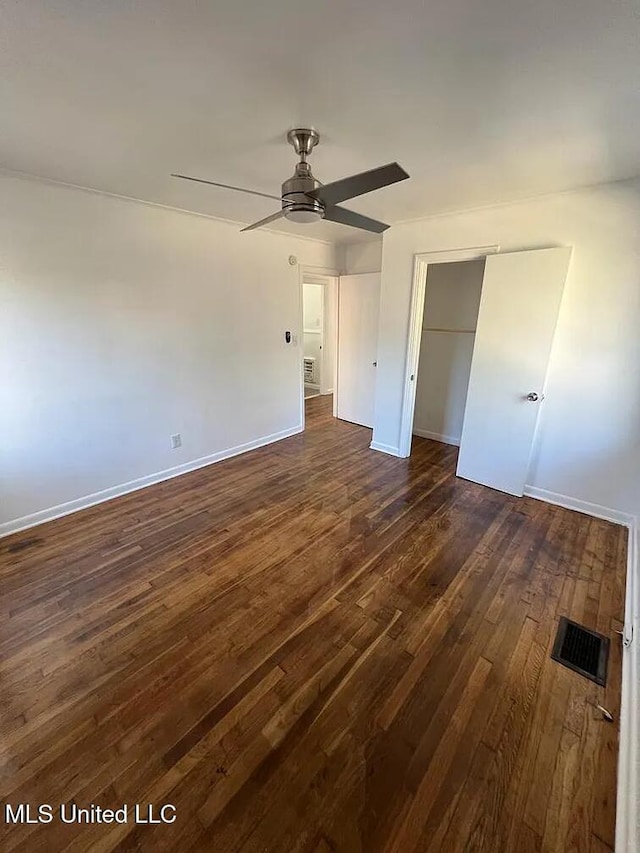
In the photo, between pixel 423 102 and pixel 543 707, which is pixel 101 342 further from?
pixel 543 707

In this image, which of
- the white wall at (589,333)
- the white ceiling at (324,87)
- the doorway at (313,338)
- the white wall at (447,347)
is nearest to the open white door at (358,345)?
the white wall at (447,347)

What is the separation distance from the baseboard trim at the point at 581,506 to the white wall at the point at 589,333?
1.3 inches

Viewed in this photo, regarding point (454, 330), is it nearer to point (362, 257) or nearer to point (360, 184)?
point (362, 257)

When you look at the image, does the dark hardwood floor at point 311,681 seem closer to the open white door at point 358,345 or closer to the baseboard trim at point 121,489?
the baseboard trim at point 121,489

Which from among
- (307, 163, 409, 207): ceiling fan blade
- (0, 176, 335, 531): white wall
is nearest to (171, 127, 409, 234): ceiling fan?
(307, 163, 409, 207): ceiling fan blade

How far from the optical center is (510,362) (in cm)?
299

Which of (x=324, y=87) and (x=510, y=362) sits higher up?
(x=324, y=87)

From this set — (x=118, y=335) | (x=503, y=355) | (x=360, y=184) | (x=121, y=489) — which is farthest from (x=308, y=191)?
(x=121, y=489)

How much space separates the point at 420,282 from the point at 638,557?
2.77 metres

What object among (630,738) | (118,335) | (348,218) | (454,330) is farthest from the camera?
(454,330)

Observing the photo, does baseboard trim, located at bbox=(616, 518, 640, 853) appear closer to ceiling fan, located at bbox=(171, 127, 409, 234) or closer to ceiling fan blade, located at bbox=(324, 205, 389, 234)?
ceiling fan, located at bbox=(171, 127, 409, 234)

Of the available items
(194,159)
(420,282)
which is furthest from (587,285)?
(194,159)

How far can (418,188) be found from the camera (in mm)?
2518

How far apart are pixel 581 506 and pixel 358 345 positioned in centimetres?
311
